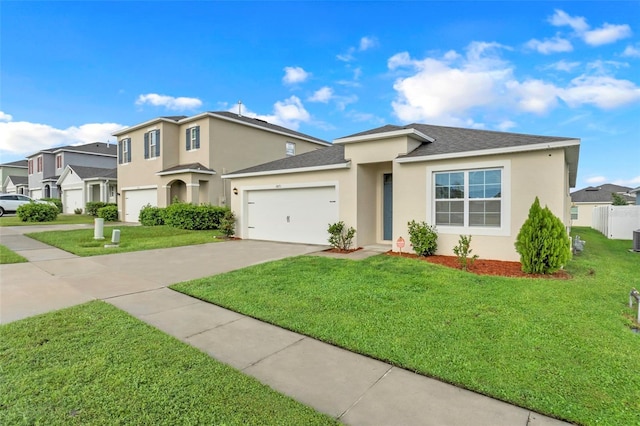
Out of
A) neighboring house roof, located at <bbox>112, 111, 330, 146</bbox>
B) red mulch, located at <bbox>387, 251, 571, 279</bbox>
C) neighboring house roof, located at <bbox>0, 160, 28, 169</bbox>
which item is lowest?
red mulch, located at <bbox>387, 251, 571, 279</bbox>

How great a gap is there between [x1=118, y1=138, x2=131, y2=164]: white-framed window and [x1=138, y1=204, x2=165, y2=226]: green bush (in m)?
5.95

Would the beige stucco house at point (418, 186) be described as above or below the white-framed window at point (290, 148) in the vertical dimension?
below

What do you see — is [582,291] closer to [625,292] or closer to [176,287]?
[625,292]

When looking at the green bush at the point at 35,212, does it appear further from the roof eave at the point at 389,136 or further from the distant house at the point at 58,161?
the roof eave at the point at 389,136

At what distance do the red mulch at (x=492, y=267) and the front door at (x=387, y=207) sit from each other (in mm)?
2358

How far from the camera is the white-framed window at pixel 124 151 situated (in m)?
23.2

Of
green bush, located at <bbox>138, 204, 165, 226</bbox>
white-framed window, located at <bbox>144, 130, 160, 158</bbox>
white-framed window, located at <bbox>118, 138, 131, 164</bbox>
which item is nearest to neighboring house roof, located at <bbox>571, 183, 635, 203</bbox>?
green bush, located at <bbox>138, 204, 165, 226</bbox>

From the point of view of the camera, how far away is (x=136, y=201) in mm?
22625

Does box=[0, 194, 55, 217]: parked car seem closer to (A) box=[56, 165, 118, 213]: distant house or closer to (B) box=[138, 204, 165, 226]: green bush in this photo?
(A) box=[56, 165, 118, 213]: distant house

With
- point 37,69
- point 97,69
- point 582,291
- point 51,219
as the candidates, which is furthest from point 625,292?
point 51,219

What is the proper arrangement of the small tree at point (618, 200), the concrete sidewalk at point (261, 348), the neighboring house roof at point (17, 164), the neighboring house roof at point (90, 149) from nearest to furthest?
1. the concrete sidewalk at point (261, 348)
2. the small tree at point (618, 200)
3. the neighboring house roof at point (90, 149)
4. the neighboring house roof at point (17, 164)

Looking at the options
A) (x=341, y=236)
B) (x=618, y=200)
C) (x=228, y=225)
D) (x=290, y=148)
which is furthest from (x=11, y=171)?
(x=618, y=200)

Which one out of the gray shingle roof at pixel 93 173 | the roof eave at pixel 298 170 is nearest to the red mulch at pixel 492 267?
the roof eave at pixel 298 170

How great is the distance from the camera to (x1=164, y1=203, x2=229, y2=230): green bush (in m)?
17.1
